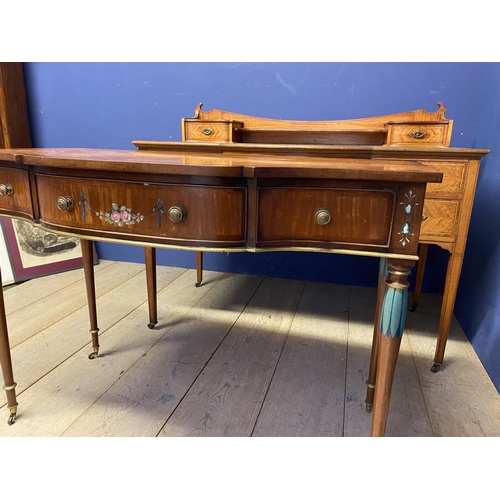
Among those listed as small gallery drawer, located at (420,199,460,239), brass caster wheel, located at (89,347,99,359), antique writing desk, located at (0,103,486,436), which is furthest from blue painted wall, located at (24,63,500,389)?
brass caster wheel, located at (89,347,99,359)

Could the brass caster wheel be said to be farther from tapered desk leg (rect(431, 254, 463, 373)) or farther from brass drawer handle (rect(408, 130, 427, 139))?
brass drawer handle (rect(408, 130, 427, 139))

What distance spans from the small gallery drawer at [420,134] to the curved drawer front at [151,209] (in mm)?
945

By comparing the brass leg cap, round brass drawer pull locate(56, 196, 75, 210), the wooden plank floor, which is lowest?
the wooden plank floor

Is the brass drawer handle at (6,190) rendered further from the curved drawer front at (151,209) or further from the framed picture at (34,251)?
the framed picture at (34,251)

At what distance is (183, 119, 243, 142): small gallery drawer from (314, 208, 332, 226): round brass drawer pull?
40.4 inches

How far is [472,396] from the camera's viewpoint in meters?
1.23

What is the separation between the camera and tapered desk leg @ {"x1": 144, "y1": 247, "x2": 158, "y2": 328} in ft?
4.95

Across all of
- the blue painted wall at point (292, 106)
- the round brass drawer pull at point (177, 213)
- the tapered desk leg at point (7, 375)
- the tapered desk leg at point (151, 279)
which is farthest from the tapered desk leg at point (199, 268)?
the round brass drawer pull at point (177, 213)

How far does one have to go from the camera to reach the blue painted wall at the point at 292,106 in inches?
60.6

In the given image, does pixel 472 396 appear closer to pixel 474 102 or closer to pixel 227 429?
pixel 227 429

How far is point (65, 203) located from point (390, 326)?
2.37 feet

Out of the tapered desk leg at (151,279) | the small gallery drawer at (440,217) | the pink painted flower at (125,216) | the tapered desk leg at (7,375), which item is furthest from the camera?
the tapered desk leg at (151,279)

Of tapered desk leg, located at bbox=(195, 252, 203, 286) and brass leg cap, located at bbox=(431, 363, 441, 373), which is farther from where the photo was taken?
tapered desk leg, located at bbox=(195, 252, 203, 286)

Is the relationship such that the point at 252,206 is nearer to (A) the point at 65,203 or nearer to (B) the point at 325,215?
(B) the point at 325,215
